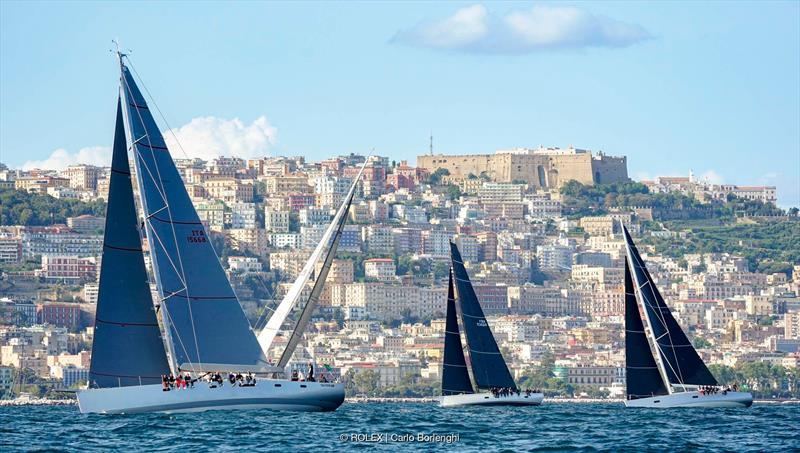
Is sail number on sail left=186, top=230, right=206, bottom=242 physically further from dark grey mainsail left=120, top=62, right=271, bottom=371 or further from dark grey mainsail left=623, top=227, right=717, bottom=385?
dark grey mainsail left=623, top=227, right=717, bottom=385

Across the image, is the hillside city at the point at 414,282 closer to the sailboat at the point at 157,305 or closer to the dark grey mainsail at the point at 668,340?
the dark grey mainsail at the point at 668,340

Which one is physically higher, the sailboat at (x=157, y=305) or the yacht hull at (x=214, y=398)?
the sailboat at (x=157, y=305)

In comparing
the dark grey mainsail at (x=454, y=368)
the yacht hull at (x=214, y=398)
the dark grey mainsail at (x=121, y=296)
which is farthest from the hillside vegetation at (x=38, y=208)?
the dark grey mainsail at (x=121, y=296)

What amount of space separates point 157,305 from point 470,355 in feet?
52.6

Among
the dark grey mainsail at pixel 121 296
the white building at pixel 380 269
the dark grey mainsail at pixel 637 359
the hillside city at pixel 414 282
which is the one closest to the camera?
the dark grey mainsail at pixel 121 296

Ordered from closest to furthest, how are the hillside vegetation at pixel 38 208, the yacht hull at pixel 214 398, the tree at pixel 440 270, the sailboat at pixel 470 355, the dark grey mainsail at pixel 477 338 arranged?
the yacht hull at pixel 214 398, the sailboat at pixel 470 355, the dark grey mainsail at pixel 477 338, the tree at pixel 440 270, the hillside vegetation at pixel 38 208

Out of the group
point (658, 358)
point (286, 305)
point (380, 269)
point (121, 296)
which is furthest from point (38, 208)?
point (121, 296)

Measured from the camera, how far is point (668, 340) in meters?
52.2

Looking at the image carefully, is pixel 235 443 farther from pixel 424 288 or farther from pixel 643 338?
pixel 424 288

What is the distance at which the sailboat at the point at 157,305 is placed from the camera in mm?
39250

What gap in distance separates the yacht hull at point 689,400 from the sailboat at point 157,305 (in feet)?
45.0

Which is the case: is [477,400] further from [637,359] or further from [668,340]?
[668,340]

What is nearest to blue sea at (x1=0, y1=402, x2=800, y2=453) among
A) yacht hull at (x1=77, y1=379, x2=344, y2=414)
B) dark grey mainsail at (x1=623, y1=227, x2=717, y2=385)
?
yacht hull at (x1=77, y1=379, x2=344, y2=414)

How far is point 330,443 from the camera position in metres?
35.2
